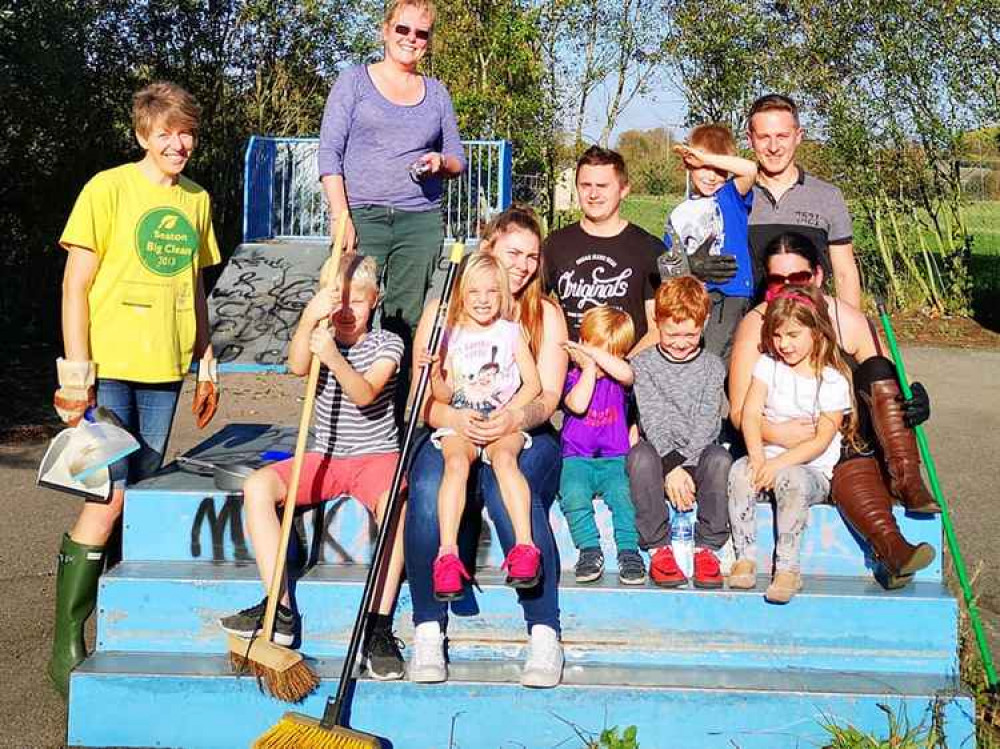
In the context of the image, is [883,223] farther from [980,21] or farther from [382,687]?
[382,687]

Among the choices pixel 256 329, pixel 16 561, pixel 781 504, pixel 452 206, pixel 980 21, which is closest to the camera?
pixel 781 504

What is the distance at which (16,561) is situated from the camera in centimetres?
570

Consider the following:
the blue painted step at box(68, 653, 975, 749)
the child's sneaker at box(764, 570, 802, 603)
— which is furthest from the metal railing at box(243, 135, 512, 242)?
the blue painted step at box(68, 653, 975, 749)

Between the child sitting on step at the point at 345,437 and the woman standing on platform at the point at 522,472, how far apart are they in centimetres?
13

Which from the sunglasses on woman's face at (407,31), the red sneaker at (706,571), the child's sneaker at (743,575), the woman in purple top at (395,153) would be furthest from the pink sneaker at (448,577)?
the sunglasses on woman's face at (407,31)

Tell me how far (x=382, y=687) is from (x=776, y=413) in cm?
163

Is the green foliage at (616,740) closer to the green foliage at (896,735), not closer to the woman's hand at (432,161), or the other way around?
the green foliage at (896,735)

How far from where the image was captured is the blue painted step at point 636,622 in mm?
3861

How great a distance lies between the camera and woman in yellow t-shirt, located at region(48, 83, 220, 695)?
13.1 feet

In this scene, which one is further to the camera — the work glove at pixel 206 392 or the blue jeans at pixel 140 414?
the work glove at pixel 206 392

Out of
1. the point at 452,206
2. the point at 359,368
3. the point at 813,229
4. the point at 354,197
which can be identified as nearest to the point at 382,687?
the point at 359,368

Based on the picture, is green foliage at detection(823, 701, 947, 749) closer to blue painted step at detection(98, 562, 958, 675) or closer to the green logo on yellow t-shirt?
blue painted step at detection(98, 562, 958, 675)

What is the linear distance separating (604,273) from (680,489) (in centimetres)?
97

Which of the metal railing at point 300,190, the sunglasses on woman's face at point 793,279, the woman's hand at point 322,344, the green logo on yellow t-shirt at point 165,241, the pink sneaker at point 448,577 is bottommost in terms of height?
the pink sneaker at point 448,577
